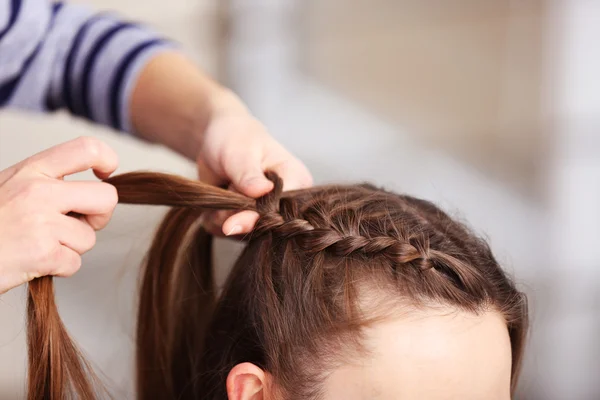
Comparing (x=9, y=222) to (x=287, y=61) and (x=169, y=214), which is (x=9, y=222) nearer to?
(x=169, y=214)

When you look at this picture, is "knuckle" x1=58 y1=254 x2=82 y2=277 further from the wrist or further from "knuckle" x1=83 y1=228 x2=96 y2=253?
the wrist

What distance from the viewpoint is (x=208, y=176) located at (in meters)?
0.88

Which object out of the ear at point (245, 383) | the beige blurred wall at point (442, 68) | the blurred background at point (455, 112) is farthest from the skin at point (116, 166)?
A: the beige blurred wall at point (442, 68)

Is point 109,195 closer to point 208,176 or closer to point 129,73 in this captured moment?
point 208,176

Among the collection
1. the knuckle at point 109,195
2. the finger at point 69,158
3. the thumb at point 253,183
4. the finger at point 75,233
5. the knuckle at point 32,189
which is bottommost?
the finger at point 75,233

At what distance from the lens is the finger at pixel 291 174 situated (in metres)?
0.81


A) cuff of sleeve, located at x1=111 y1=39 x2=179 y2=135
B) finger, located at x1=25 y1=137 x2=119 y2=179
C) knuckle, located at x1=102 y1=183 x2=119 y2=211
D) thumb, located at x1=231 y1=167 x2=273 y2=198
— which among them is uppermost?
cuff of sleeve, located at x1=111 y1=39 x2=179 y2=135

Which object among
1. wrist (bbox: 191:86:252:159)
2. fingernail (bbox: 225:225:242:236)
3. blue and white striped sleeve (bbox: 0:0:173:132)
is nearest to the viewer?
fingernail (bbox: 225:225:242:236)

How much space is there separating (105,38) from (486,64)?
131cm

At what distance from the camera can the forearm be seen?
896mm

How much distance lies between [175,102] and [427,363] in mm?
513

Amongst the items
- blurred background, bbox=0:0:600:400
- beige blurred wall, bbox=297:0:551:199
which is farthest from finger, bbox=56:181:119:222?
beige blurred wall, bbox=297:0:551:199

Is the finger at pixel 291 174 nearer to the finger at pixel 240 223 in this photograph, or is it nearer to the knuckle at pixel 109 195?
the finger at pixel 240 223

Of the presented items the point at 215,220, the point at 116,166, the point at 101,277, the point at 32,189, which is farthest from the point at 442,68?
the point at 32,189
